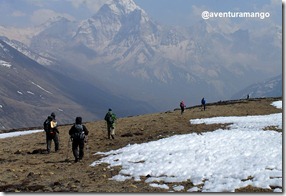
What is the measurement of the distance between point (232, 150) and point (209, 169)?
168 inches

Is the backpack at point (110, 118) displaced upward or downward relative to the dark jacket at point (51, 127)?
upward

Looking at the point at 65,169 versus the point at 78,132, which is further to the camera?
the point at 78,132

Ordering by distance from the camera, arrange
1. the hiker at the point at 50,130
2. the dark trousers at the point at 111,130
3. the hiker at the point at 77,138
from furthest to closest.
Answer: the dark trousers at the point at 111,130 < the hiker at the point at 50,130 < the hiker at the point at 77,138

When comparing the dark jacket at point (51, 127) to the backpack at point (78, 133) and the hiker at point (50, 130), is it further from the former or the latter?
the backpack at point (78, 133)

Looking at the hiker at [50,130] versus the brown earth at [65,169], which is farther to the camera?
the hiker at [50,130]

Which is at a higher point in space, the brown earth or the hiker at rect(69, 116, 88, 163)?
the hiker at rect(69, 116, 88, 163)

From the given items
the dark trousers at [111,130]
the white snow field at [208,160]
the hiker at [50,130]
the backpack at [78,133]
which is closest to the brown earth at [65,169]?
the dark trousers at [111,130]

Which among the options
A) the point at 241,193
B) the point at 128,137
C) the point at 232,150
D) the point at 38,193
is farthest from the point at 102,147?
the point at 241,193

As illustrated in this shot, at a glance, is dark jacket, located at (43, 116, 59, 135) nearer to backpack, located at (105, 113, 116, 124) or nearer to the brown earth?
the brown earth

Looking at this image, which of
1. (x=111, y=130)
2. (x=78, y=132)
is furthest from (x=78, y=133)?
(x=111, y=130)

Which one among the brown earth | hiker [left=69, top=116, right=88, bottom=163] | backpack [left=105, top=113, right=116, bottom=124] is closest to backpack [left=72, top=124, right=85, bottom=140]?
hiker [left=69, top=116, right=88, bottom=163]

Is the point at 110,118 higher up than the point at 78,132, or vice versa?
the point at 110,118

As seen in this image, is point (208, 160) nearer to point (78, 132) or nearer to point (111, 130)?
point (78, 132)

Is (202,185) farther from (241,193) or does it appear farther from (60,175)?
(60,175)
